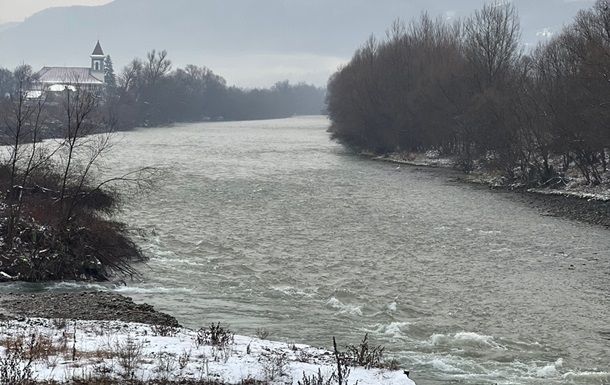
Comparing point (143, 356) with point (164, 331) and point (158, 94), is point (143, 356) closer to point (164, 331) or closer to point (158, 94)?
point (164, 331)

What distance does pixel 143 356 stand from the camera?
34.9ft

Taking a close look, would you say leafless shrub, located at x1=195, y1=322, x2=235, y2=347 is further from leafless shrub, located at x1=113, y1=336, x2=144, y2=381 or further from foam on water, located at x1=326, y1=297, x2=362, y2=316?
foam on water, located at x1=326, y1=297, x2=362, y2=316

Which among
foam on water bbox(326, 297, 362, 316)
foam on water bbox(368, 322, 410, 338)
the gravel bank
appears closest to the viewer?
the gravel bank

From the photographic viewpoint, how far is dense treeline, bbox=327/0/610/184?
142ft

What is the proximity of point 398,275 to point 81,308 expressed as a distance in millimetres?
10401

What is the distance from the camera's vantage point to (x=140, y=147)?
74375mm

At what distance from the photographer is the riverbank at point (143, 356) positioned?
30.9ft

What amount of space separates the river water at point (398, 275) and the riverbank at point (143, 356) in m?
2.89

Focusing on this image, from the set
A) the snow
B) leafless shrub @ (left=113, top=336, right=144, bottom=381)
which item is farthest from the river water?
leafless shrub @ (left=113, top=336, right=144, bottom=381)

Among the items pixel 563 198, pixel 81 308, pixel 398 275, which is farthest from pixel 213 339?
pixel 563 198

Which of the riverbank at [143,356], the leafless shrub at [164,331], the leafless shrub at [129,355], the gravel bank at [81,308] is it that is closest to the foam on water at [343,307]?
the gravel bank at [81,308]

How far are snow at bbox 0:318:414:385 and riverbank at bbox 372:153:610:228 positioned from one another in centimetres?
2455

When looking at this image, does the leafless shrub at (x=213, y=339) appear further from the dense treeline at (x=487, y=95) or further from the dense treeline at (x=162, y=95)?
the dense treeline at (x=162, y=95)

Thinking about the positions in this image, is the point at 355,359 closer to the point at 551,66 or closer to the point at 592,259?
the point at 592,259
